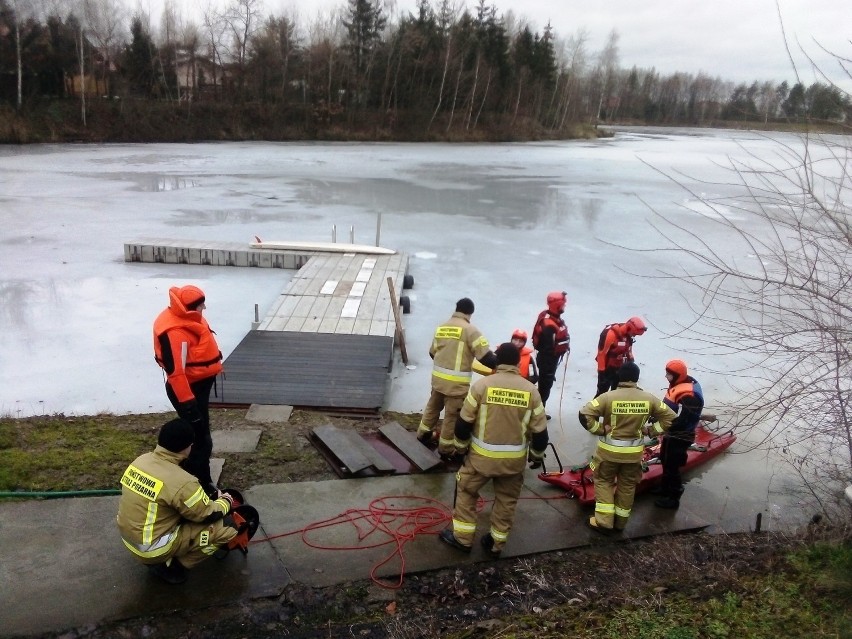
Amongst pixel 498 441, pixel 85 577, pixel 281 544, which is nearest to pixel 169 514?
pixel 85 577

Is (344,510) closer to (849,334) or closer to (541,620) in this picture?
(541,620)

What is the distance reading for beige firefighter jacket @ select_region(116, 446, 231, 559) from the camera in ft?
10.8

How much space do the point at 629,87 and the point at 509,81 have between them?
137ft

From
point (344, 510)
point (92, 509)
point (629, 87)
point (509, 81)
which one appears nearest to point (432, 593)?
point (344, 510)

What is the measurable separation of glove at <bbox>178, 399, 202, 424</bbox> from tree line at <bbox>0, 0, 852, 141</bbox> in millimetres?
37026

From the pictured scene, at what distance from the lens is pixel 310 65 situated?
45.2 m

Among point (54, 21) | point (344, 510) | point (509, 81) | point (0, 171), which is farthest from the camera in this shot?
point (509, 81)

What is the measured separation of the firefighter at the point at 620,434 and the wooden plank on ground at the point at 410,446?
1.31 m

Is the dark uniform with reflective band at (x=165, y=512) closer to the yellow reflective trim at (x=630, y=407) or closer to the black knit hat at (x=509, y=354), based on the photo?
the black knit hat at (x=509, y=354)

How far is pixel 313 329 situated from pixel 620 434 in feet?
15.7

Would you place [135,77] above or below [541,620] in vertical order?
above

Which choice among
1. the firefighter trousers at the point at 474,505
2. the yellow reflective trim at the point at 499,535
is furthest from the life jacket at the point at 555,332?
the yellow reflective trim at the point at 499,535

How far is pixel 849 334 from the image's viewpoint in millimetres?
3369

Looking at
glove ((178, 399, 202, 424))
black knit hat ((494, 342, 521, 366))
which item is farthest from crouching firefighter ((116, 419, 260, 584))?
black knit hat ((494, 342, 521, 366))
